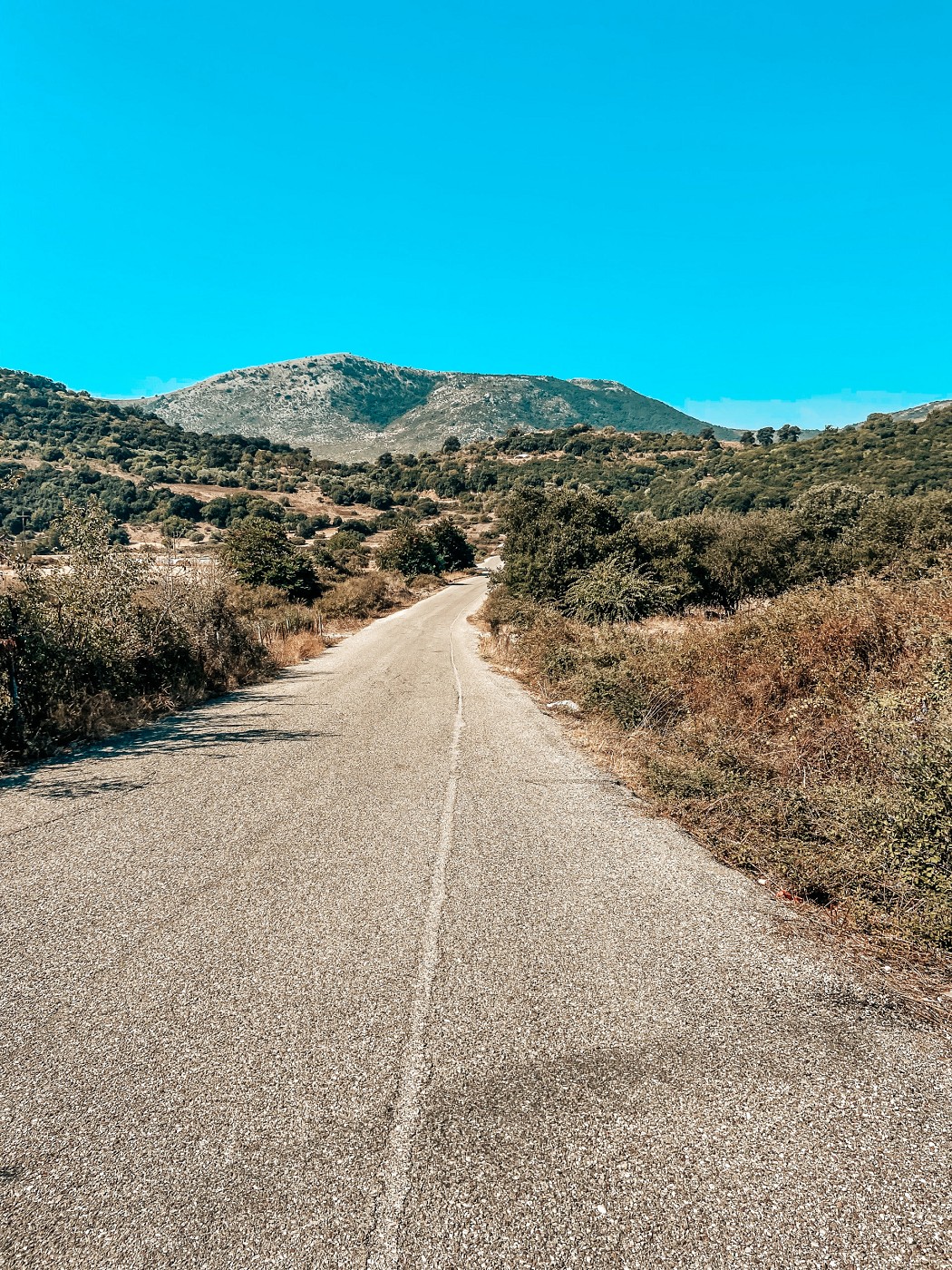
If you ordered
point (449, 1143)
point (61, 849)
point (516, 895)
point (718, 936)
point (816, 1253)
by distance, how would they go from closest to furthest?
point (816, 1253) < point (449, 1143) < point (718, 936) < point (516, 895) < point (61, 849)

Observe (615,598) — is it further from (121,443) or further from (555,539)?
(121,443)

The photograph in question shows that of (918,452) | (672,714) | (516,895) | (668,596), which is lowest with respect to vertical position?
(516,895)

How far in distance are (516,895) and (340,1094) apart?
7.52 feet

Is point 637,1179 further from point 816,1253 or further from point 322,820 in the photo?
point 322,820

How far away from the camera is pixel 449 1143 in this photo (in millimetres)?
2566

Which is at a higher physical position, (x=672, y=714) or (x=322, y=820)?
(x=672, y=714)

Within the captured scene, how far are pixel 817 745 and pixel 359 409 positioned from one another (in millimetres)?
190556

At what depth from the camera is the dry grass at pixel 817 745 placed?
13.7 ft

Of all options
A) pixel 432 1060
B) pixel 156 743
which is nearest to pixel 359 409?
pixel 156 743

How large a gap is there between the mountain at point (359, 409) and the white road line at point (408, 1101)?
153 m

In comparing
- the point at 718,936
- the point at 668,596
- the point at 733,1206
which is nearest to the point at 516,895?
the point at 718,936

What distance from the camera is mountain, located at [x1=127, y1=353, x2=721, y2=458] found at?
160 m

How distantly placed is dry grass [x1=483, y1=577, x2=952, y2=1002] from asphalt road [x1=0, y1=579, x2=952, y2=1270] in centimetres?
59

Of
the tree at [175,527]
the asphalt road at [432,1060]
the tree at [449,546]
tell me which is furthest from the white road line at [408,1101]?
the tree at [449,546]
